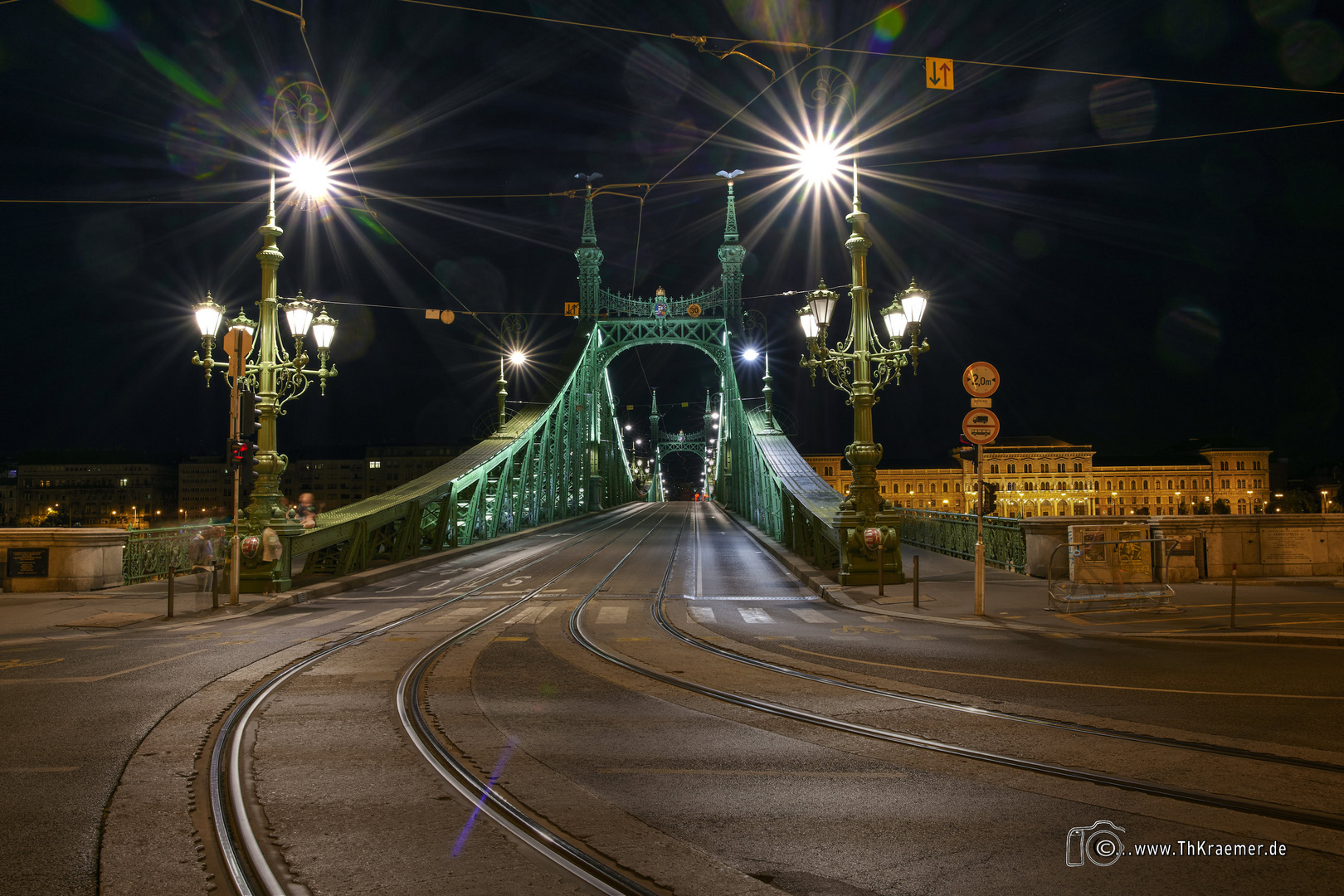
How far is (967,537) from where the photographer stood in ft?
70.6

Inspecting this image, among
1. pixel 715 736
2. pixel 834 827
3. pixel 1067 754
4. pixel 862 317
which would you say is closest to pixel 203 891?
pixel 834 827

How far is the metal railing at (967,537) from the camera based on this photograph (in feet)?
62.1

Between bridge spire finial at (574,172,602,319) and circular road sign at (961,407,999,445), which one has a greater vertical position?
bridge spire finial at (574,172,602,319)

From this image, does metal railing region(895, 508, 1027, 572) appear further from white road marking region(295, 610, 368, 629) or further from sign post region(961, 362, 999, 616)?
white road marking region(295, 610, 368, 629)

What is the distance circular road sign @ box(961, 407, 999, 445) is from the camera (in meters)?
13.3

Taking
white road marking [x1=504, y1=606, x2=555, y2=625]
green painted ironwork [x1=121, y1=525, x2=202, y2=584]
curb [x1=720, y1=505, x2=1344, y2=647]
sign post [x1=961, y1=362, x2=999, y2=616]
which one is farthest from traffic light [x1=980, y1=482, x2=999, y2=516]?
green painted ironwork [x1=121, y1=525, x2=202, y2=584]

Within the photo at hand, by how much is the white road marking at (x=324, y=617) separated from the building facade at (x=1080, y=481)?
107933 millimetres

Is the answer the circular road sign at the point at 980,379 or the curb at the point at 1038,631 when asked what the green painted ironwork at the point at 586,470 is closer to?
the curb at the point at 1038,631

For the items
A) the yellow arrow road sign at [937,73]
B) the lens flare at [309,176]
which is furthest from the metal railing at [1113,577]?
the lens flare at [309,176]

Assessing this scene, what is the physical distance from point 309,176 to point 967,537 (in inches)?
671

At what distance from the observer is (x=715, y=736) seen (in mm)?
6207

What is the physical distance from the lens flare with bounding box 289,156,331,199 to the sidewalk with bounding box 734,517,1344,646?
12.7 m

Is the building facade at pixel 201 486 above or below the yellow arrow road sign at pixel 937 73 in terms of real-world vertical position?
below

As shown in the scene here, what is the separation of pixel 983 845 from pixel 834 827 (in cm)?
71
